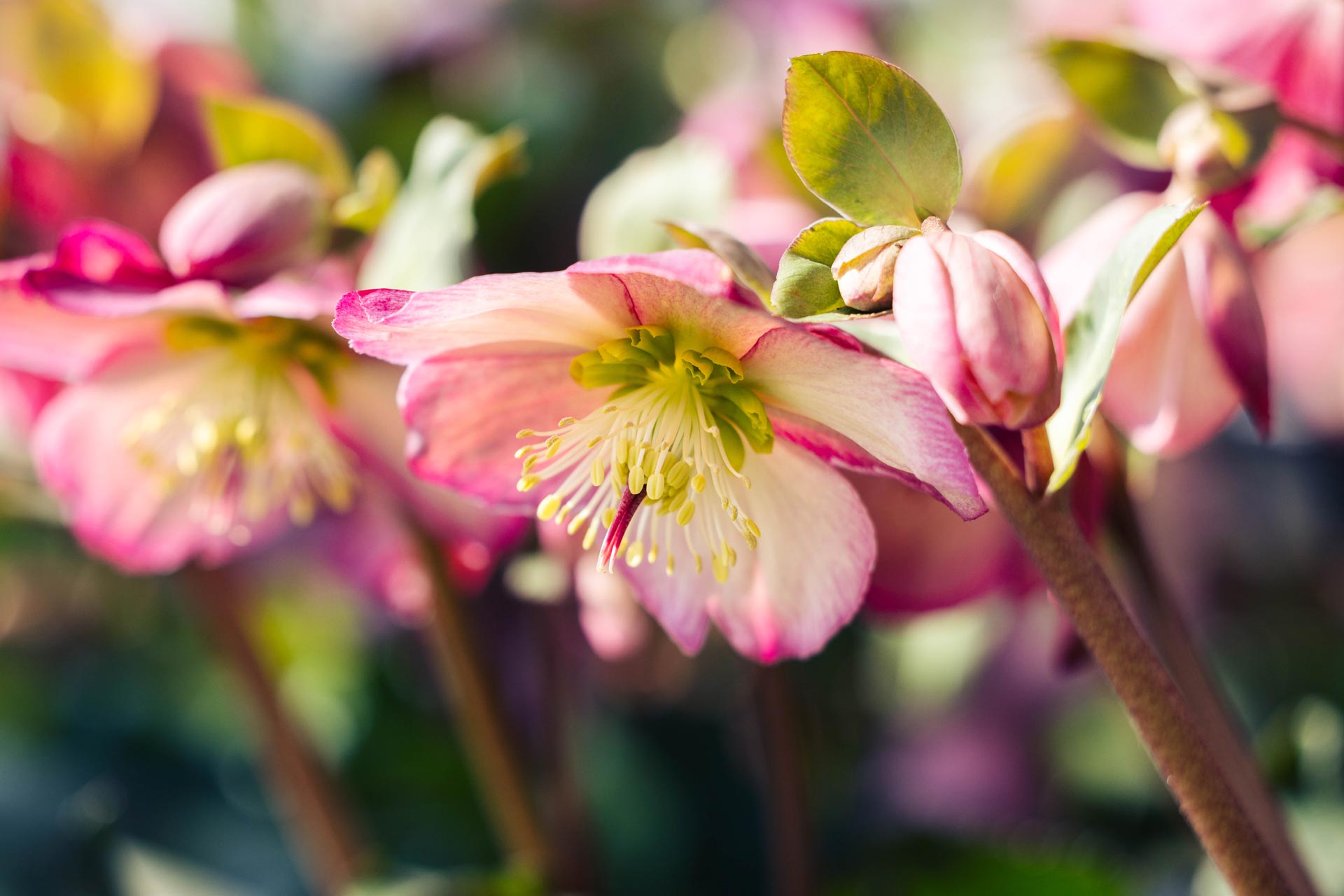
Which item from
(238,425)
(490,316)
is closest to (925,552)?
(490,316)

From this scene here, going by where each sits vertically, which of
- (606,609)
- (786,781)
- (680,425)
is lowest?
(786,781)

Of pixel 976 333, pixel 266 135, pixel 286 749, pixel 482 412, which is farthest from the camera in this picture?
pixel 286 749

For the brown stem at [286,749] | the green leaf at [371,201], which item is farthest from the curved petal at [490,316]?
the brown stem at [286,749]

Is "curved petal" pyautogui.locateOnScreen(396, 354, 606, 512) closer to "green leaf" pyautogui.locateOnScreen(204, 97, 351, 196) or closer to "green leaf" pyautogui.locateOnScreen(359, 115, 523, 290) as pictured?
"green leaf" pyautogui.locateOnScreen(359, 115, 523, 290)

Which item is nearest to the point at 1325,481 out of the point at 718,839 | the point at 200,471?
the point at 718,839

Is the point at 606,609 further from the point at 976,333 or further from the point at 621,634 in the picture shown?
the point at 976,333

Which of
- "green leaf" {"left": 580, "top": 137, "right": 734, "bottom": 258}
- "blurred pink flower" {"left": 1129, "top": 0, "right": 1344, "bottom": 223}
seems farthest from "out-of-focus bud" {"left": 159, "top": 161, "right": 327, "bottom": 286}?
"blurred pink flower" {"left": 1129, "top": 0, "right": 1344, "bottom": 223}

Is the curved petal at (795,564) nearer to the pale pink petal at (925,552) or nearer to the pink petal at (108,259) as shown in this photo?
the pale pink petal at (925,552)
